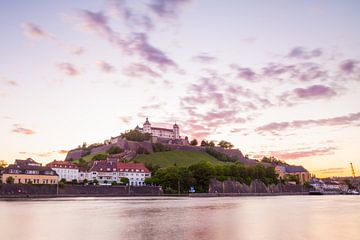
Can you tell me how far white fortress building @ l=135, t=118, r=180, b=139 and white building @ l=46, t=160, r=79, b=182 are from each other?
58790mm

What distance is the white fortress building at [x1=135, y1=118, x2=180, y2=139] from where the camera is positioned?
163 m

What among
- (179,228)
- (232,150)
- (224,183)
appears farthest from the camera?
(232,150)

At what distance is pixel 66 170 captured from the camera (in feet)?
330

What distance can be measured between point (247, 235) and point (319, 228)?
5502 millimetres

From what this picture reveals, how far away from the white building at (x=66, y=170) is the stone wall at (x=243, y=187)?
34.8 metres

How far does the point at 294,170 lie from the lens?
167 metres

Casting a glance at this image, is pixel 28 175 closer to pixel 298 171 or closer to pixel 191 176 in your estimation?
pixel 191 176

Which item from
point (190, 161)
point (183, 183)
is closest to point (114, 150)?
point (190, 161)

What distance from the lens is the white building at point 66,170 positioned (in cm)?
9925

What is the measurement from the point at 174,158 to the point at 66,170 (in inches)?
1535

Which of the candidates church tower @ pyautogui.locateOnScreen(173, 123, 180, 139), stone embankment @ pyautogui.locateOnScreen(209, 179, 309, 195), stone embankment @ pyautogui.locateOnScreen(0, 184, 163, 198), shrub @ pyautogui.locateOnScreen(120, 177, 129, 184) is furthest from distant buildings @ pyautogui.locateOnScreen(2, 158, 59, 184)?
church tower @ pyautogui.locateOnScreen(173, 123, 180, 139)

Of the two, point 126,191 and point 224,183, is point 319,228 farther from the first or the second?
point 224,183

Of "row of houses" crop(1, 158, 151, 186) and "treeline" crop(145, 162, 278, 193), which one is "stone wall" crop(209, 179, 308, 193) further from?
"row of houses" crop(1, 158, 151, 186)

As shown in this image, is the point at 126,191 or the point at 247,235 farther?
the point at 126,191
